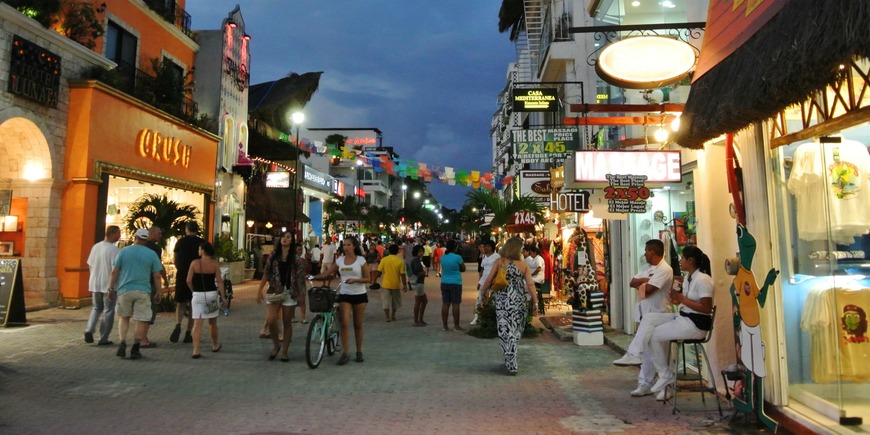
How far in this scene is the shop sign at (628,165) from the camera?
24.5ft

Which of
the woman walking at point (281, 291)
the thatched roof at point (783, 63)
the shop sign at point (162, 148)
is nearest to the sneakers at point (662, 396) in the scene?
the thatched roof at point (783, 63)

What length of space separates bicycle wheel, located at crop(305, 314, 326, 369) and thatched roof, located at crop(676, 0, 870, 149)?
5164mm

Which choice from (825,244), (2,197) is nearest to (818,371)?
(825,244)

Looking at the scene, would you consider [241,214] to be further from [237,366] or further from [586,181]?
[586,181]

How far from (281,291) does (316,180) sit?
2541 cm

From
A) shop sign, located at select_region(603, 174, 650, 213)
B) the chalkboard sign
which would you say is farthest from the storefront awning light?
the chalkboard sign

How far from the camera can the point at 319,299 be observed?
7.27 metres

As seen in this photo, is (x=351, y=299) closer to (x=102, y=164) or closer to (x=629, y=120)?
(x=629, y=120)

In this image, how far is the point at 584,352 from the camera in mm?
8672

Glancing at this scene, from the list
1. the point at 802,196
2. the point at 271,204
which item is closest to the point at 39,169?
the point at 271,204

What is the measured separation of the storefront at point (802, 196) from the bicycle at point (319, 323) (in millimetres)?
4809

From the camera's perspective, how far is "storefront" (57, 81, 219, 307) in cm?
1316

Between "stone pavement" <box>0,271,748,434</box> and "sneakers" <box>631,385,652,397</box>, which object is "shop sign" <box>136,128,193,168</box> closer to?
"stone pavement" <box>0,271,748,434</box>

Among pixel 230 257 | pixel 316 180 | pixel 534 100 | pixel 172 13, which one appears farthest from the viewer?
pixel 316 180
